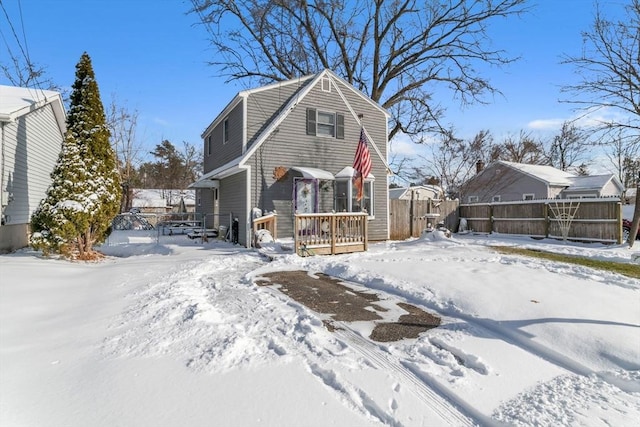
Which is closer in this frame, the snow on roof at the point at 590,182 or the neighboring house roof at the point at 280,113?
the neighboring house roof at the point at 280,113

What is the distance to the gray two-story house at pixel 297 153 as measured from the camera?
40.6ft

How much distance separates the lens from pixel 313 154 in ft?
44.0

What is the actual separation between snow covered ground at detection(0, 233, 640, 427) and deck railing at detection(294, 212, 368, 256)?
365cm

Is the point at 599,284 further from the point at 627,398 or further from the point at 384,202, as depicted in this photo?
the point at 384,202

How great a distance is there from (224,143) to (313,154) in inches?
161

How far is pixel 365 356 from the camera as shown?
3285mm

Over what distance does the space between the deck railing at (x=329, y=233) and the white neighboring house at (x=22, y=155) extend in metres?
8.27

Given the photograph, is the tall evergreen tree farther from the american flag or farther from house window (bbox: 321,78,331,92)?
house window (bbox: 321,78,331,92)

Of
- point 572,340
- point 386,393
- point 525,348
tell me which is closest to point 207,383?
point 386,393

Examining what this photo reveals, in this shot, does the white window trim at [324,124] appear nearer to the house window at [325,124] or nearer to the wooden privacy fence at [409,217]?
the house window at [325,124]

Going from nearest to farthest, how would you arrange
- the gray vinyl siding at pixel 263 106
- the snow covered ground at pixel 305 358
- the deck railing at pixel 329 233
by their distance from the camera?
the snow covered ground at pixel 305 358 → the deck railing at pixel 329 233 → the gray vinyl siding at pixel 263 106

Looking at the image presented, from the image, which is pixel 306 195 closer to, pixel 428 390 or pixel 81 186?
pixel 81 186

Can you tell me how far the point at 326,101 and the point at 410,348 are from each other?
38.4 ft

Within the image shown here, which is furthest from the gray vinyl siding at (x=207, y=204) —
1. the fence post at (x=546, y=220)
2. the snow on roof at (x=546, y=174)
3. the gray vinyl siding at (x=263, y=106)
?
the snow on roof at (x=546, y=174)
